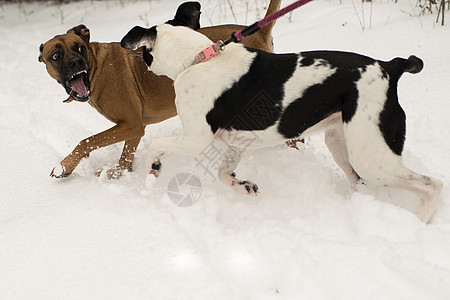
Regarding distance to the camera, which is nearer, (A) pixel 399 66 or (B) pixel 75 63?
(A) pixel 399 66

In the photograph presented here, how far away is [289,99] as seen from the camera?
7.36 ft

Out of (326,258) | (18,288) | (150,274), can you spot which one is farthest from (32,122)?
(326,258)

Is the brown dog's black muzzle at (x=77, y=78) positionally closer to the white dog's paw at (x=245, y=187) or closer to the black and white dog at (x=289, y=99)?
the black and white dog at (x=289, y=99)

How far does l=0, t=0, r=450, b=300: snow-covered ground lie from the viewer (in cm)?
207

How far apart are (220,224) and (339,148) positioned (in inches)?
37.4

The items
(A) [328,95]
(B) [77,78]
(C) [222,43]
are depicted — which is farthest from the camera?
(B) [77,78]

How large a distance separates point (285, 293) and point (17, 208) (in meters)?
1.99

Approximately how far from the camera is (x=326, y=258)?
215cm

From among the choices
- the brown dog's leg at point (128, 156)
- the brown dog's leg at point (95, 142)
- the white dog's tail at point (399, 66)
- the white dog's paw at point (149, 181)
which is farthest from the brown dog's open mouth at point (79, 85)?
the white dog's tail at point (399, 66)

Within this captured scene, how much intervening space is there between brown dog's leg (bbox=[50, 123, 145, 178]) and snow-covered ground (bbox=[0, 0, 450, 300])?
0.10 m

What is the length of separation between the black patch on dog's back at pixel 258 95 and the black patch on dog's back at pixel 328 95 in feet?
0.26

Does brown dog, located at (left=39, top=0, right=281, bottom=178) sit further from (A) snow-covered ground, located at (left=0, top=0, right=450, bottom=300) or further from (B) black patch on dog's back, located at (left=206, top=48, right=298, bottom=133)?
(B) black patch on dog's back, located at (left=206, top=48, right=298, bottom=133)

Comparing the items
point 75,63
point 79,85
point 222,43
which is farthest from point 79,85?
point 222,43

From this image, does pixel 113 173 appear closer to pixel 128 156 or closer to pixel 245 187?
pixel 128 156
